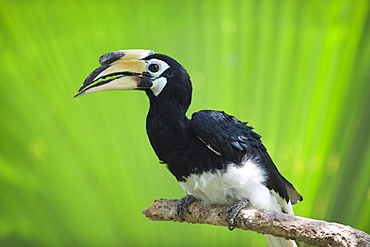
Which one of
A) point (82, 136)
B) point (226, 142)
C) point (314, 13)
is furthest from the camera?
point (82, 136)

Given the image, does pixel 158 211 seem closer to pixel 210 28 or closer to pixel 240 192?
pixel 240 192

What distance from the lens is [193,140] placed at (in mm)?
1576

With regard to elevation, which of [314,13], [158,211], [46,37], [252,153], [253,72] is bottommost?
[158,211]

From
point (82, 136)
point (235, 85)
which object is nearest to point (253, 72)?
point (235, 85)

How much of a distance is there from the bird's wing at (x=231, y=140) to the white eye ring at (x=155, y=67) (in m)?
0.20

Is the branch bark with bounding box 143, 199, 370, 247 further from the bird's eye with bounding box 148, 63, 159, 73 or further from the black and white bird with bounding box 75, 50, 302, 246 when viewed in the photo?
the bird's eye with bounding box 148, 63, 159, 73

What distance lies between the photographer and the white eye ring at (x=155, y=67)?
159cm

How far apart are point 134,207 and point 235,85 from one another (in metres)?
0.88

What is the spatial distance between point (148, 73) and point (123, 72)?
0.30 feet

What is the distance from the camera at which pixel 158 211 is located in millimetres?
1582

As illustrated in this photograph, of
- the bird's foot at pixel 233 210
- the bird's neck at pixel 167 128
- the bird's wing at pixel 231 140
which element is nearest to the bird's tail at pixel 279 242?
the bird's wing at pixel 231 140

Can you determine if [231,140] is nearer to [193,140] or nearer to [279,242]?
[193,140]

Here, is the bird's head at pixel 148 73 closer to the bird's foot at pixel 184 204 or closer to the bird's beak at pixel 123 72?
the bird's beak at pixel 123 72

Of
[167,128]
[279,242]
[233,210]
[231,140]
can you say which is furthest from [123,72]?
[279,242]
